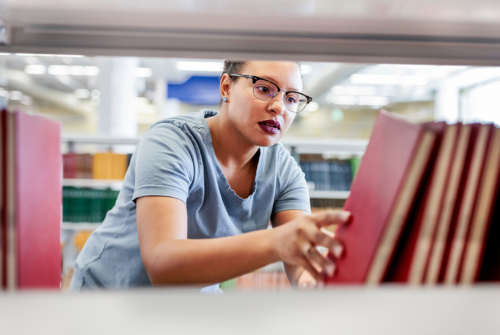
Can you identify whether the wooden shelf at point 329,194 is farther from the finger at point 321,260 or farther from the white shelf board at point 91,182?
the finger at point 321,260

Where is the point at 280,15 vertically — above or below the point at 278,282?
above

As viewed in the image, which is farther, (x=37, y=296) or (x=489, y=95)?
(x=489, y=95)

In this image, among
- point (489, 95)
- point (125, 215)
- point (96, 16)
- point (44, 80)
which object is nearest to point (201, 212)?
point (125, 215)

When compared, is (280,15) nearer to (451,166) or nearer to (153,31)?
(153,31)

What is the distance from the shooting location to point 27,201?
52 cm

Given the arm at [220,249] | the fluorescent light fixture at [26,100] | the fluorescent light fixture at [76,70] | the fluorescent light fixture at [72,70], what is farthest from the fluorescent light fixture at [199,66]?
the fluorescent light fixture at [26,100]

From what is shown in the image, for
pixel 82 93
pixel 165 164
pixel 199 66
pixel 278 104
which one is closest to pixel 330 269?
pixel 165 164

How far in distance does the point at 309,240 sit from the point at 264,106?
546mm

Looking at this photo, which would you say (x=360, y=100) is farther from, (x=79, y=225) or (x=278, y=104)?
(x=278, y=104)

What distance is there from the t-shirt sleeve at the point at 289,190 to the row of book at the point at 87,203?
255 centimetres

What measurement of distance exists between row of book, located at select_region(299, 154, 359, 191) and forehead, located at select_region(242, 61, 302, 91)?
237cm

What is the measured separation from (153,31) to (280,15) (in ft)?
0.70

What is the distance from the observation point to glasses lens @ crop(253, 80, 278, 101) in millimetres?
1064

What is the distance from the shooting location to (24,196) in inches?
20.2
